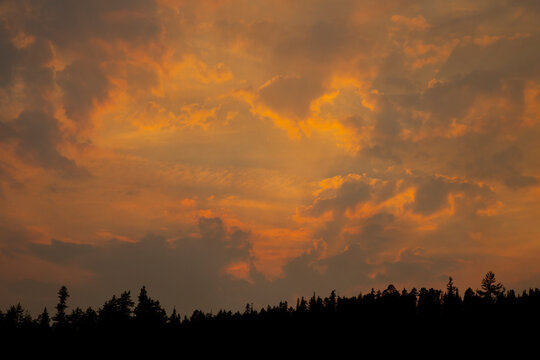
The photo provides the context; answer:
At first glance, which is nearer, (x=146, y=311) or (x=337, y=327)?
(x=146, y=311)

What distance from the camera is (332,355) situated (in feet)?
581

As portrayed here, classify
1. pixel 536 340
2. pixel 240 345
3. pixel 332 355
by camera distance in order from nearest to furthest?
pixel 536 340 → pixel 332 355 → pixel 240 345

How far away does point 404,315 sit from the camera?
200 metres

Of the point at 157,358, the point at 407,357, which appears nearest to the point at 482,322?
the point at 407,357

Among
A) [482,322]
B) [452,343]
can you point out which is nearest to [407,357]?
[452,343]

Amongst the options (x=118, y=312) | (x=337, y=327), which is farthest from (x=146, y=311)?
(x=337, y=327)

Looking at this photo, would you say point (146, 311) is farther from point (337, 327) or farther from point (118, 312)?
point (337, 327)

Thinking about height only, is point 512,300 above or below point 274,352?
above

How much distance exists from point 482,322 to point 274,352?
228ft

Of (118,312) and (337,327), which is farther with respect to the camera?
(337,327)

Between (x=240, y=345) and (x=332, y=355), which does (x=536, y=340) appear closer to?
(x=332, y=355)

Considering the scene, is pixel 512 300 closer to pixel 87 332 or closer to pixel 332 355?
pixel 332 355

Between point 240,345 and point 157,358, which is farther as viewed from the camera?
point 240,345

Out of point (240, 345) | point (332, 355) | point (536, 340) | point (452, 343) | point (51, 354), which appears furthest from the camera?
point (240, 345)
